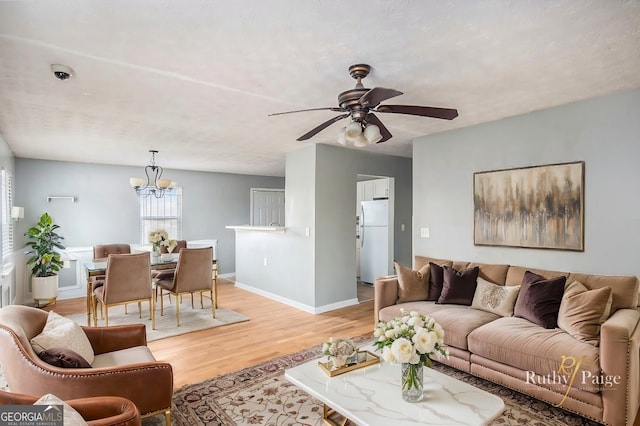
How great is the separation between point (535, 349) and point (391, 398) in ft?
4.13

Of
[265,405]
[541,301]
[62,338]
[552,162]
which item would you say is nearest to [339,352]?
[265,405]

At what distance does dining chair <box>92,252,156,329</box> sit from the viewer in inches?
157

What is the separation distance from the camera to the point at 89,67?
2.32 metres

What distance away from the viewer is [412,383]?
1889 millimetres

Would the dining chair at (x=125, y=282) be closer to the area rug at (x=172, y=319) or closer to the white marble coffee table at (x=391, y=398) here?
the area rug at (x=172, y=319)

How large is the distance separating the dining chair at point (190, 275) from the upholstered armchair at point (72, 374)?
2.15 meters

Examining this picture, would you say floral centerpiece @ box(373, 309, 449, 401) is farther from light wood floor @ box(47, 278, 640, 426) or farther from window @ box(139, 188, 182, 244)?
window @ box(139, 188, 182, 244)

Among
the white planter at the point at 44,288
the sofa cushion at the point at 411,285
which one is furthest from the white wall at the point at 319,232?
the white planter at the point at 44,288

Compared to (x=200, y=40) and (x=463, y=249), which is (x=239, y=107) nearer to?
(x=200, y=40)

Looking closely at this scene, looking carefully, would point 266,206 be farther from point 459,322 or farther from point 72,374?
point 72,374

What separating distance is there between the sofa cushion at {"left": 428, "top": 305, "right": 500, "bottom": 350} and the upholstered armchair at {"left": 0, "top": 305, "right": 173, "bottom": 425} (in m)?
2.20

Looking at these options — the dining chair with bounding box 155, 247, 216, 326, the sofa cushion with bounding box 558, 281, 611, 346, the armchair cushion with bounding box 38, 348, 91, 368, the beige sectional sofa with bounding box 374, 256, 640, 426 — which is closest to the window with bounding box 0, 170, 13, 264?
the dining chair with bounding box 155, 247, 216, 326

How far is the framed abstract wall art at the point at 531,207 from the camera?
318 centimetres

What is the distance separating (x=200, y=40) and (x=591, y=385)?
3184 millimetres
